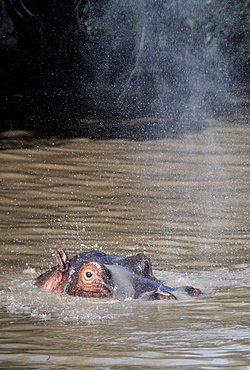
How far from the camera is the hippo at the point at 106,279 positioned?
4.34 metres

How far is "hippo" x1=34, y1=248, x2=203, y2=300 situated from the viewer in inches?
171

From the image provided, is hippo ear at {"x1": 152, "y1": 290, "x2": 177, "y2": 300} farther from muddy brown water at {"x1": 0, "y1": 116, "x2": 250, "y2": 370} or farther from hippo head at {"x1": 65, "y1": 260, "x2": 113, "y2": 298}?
hippo head at {"x1": 65, "y1": 260, "x2": 113, "y2": 298}

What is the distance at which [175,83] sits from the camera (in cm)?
1452

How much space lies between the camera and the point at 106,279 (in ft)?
14.3

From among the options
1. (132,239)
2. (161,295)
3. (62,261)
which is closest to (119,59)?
(132,239)

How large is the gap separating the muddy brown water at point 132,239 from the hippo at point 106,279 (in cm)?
7

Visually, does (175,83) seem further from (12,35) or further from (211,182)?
(211,182)

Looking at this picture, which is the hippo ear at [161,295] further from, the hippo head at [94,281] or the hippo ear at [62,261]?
the hippo ear at [62,261]

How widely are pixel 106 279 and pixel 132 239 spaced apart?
2.20 metres

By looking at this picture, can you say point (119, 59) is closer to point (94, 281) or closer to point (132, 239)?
point (132, 239)

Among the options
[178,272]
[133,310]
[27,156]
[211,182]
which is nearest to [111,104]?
[27,156]

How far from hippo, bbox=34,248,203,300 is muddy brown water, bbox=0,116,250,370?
71mm

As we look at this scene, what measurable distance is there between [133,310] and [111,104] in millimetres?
9698

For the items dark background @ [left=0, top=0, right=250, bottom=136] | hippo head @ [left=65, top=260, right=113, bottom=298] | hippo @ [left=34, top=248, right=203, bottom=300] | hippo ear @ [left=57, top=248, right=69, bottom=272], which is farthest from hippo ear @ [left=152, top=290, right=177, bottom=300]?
dark background @ [left=0, top=0, right=250, bottom=136]
